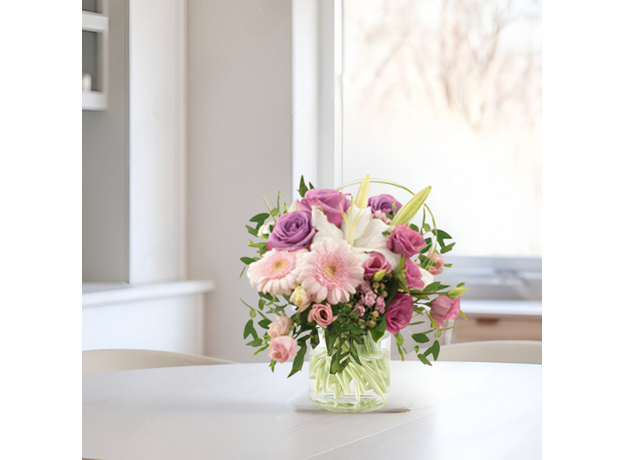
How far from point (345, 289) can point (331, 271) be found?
3cm

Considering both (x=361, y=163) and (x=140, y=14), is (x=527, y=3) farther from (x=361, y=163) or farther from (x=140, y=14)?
(x=140, y=14)

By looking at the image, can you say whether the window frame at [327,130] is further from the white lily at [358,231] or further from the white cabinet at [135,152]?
the white lily at [358,231]

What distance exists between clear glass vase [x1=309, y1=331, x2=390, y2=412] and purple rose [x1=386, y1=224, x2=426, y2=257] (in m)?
0.12

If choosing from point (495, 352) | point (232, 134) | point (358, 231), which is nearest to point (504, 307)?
point (495, 352)

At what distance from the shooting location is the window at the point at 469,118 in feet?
7.74

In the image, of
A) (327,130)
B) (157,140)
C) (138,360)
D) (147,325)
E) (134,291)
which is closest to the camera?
(138,360)

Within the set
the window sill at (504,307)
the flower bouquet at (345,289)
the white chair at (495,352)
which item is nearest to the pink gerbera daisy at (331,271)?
the flower bouquet at (345,289)

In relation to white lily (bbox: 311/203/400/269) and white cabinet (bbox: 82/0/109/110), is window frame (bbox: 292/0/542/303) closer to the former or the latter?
white cabinet (bbox: 82/0/109/110)

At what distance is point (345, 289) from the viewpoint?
777 millimetres

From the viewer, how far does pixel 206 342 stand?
7.68ft

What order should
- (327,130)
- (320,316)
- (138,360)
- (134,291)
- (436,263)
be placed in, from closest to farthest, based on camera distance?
(320,316), (436,263), (138,360), (134,291), (327,130)

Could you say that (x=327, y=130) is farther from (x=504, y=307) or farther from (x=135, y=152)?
(x=504, y=307)
